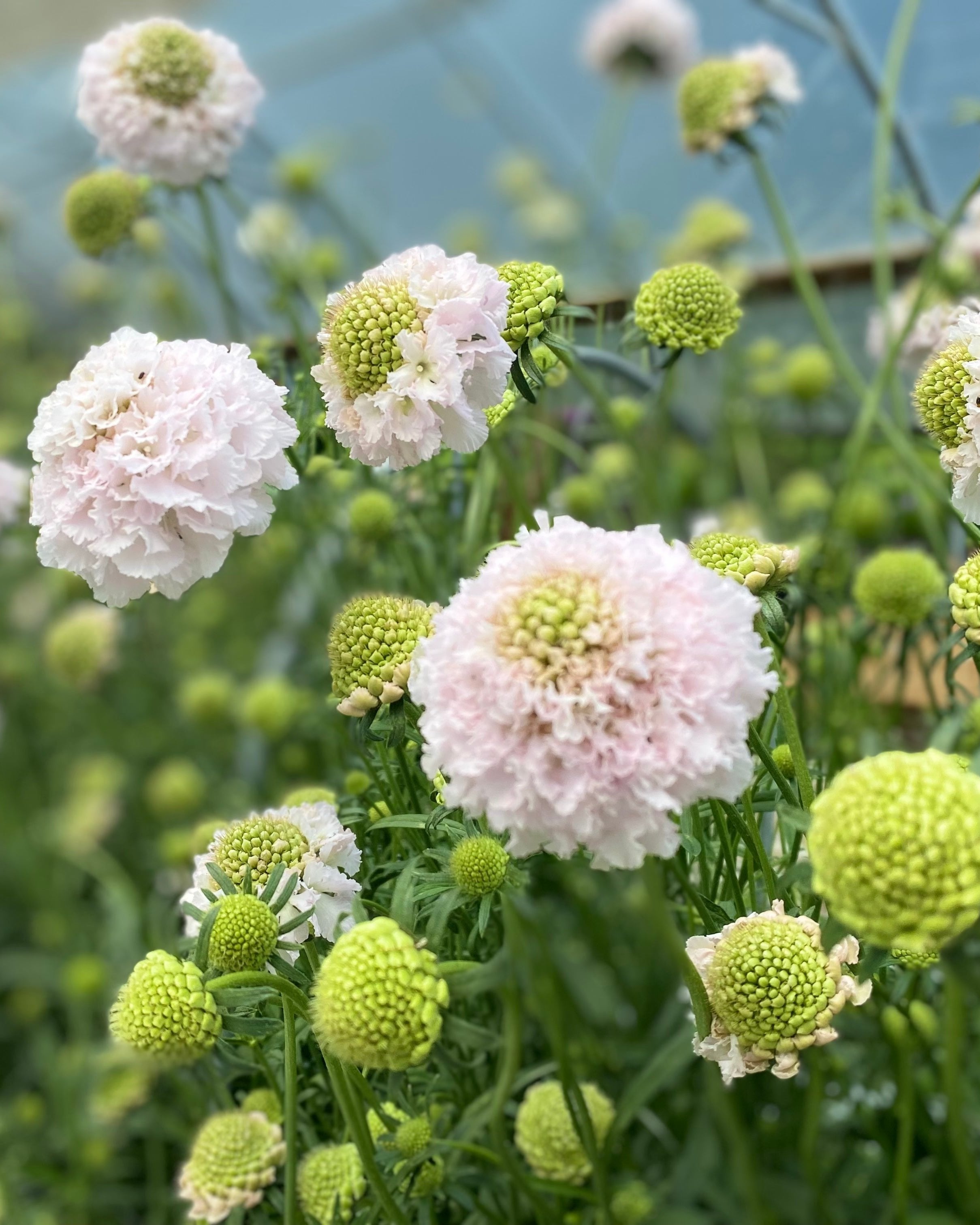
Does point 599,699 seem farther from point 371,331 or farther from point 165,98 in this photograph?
point 165,98

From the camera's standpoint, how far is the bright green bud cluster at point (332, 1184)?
52 centimetres

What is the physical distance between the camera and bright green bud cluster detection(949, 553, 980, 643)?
46 cm

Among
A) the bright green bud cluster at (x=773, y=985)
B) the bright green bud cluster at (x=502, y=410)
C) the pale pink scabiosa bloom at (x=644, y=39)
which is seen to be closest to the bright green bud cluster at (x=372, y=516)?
the bright green bud cluster at (x=502, y=410)

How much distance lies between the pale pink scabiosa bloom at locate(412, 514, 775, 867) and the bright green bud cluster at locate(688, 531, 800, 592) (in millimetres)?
85

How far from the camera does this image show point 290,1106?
0.45 metres

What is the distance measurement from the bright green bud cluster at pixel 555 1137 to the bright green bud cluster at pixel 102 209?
2.16 feet

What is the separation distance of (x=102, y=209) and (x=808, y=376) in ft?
2.34

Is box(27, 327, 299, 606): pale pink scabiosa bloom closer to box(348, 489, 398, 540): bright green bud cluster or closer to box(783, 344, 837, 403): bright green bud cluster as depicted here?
box(348, 489, 398, 540): bright green bud cluster

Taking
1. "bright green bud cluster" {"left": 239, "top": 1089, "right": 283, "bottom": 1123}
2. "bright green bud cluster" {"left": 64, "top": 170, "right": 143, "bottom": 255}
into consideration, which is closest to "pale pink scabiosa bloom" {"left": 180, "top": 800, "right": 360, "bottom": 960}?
"bright green bud cluster" {"left": 239, "top": 1089, "right": 283, "bottom": 1123}

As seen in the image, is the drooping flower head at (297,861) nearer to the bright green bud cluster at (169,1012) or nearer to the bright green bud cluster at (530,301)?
the bright green bud cluster at (169,1012)

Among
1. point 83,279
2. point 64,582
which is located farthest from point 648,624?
point 83,279

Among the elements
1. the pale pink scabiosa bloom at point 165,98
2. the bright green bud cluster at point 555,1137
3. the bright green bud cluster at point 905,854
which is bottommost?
the bright green bud cluster at point 555,1137

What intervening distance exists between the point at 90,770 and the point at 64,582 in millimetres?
383

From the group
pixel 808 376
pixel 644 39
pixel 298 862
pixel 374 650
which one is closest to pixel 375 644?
pixel 374 650
